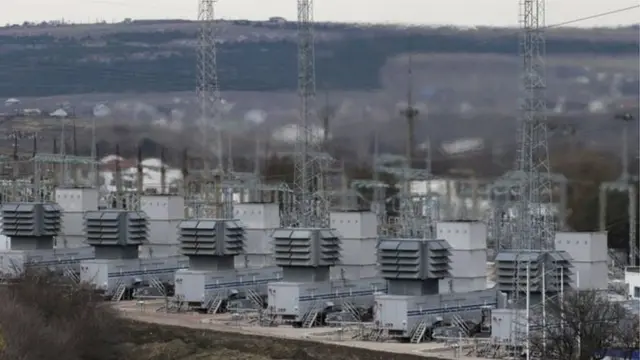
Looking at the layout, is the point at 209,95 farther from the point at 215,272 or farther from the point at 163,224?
the point at 215,272

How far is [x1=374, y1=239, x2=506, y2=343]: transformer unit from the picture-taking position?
4609 cm

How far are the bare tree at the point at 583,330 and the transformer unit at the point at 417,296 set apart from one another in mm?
6193

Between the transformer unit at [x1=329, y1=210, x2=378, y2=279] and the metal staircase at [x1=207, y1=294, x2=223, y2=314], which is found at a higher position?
the transformer unit at [x1=329, y1=210, x2=378, y2=279]

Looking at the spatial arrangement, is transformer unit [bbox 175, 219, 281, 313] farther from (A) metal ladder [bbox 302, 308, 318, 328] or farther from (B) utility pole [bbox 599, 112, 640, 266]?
(B) utility pole [bbox 599, 112, 640, 266]

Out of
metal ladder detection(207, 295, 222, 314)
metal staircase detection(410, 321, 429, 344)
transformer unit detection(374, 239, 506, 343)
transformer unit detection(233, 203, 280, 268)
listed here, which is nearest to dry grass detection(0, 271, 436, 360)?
transformer unit detection(374, 239, 506, 343)

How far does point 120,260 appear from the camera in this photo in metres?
58.2

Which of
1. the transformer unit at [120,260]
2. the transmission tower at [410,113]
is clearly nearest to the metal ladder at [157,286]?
the transformer unit at [120,260]

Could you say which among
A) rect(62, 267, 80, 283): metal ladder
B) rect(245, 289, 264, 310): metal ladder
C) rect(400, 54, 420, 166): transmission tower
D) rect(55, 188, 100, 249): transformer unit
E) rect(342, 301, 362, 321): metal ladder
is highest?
rect(400, 54, 420, 166): transmission tower

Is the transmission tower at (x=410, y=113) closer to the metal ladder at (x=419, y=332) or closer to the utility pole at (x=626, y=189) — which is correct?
the utility pole at (x=626, y=189)

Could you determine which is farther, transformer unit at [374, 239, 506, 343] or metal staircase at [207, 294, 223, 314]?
metal staircase at [207, 294, 223, 314]

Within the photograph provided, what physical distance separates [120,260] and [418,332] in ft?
52.4

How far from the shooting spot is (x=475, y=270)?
51594mm

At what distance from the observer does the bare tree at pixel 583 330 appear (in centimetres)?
3688

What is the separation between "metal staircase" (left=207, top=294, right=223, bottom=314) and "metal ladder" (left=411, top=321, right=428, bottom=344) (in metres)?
9.96
